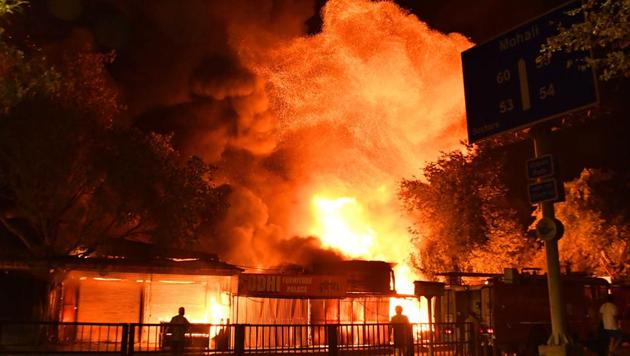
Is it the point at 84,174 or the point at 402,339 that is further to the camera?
the point at 84,174

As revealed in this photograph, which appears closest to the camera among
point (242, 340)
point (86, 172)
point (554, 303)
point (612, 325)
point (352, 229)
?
point (554, 303)

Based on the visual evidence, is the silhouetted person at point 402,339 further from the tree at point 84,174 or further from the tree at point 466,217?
the tree at point 466,217

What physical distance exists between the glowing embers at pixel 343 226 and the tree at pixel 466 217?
711 cm

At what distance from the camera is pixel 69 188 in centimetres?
2058

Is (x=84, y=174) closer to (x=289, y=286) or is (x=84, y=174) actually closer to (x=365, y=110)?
(x=289, y=286)

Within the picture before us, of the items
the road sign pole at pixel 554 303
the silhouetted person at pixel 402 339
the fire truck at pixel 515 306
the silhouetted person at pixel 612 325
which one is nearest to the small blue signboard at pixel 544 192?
the road sign pole at pixel 554 303

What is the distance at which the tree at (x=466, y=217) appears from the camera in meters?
29.0

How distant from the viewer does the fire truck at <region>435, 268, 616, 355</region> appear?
699 inches

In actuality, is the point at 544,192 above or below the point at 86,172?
below

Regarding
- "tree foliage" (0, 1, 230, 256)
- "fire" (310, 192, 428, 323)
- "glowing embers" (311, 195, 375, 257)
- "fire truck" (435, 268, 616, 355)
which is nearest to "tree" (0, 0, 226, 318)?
"tree foliage" (0, 1, 230, 256)

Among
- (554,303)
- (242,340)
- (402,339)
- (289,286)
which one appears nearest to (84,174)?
(289,286)

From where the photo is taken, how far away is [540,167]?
33.2 feet

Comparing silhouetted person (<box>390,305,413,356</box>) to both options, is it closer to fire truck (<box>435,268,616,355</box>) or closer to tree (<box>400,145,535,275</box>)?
fire truck (<box>435,268,616,355</box>)

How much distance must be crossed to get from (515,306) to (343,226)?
23.7 meters
